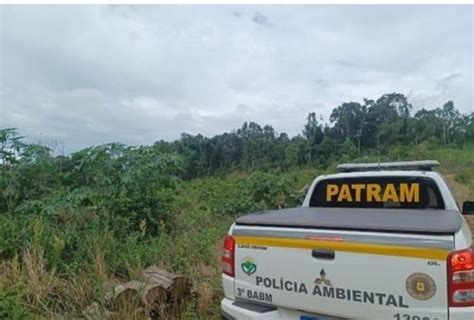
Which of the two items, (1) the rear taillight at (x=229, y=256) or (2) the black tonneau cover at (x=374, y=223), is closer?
(2) the black tonneau cover at (x=374, y=223)

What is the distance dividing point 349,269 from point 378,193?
1928 millimetres

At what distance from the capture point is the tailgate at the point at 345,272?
75.0 inches

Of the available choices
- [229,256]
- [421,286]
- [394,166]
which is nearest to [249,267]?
[229,256]

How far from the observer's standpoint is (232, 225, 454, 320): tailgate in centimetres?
190

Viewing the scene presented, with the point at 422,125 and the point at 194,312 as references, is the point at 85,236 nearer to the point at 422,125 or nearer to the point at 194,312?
the point at 194,312

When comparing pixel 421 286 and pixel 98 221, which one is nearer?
pixel 421 286

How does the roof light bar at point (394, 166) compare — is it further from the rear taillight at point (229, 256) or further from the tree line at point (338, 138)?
the tree line at point (338, 138)

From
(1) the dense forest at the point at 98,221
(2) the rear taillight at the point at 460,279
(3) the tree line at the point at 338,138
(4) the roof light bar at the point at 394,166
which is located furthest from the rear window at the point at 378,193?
(3) the tree line at the point at 338,138

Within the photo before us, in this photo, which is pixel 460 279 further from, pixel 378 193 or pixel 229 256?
pixel 378 193

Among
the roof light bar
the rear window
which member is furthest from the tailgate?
the roof light bar

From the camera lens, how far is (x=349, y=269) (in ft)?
6.89

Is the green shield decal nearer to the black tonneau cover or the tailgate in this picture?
the tailgate

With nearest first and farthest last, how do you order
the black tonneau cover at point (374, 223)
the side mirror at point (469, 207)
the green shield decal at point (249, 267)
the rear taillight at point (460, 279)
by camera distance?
the rear taillight at point (460, 279) < the black tonneau cover at point (374, 223) < the green shield decal at point (249, 267) < the side mirror at point (469, 207)

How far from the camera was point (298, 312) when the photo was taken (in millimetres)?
2326
